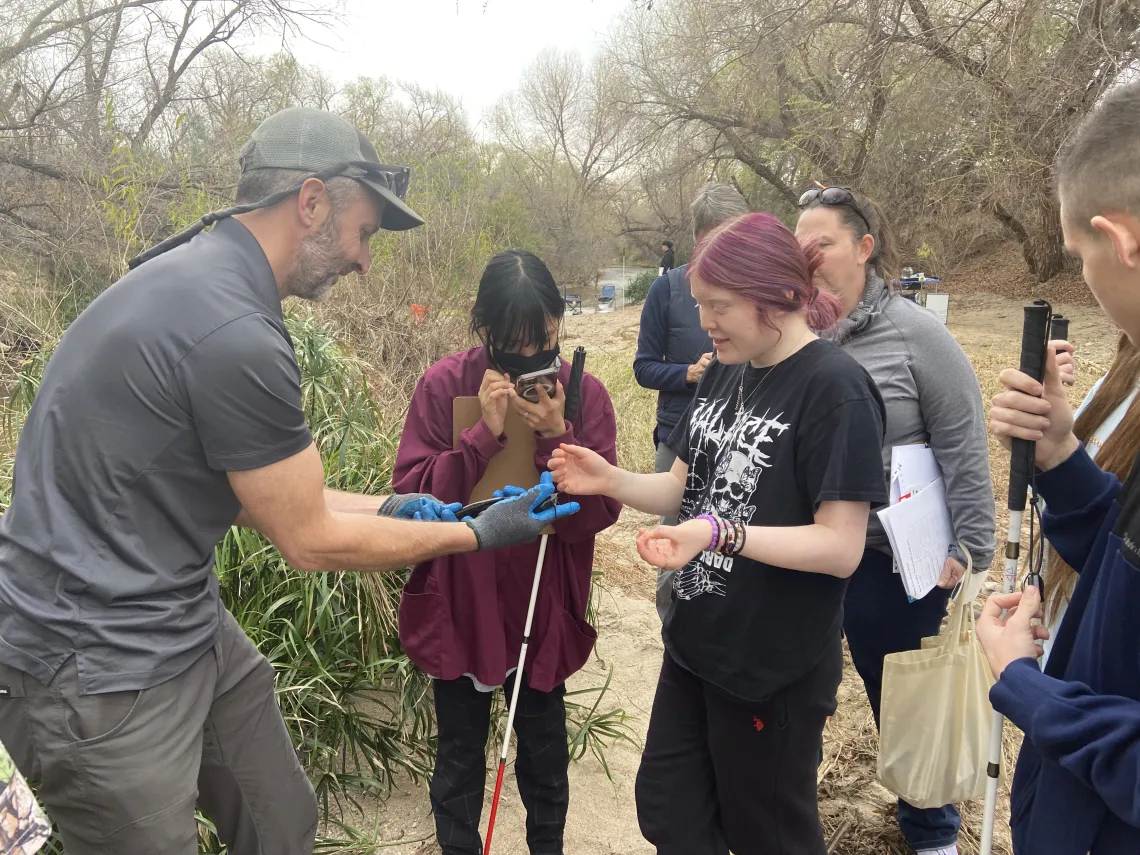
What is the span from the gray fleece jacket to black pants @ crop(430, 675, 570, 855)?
1.14 m

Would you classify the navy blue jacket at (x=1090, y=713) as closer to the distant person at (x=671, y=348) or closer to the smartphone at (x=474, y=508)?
the smartphone at (x=474, y=508)

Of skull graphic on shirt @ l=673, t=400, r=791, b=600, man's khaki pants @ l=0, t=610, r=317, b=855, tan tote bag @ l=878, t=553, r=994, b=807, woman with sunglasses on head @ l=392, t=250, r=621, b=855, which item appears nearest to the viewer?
man's khaki pants @ l=0, t=610, r=317, b=855

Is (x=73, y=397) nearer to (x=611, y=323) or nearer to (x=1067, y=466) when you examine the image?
(x=1067, y=466)

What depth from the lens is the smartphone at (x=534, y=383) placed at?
7.02ft

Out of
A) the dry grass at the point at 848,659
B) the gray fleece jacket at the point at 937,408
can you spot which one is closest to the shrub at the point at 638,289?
the dry grass at the point at 848,659

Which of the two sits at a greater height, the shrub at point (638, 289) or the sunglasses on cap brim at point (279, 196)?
the sunglasses on cap brim at point (279, 196)

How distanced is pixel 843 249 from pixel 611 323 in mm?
16802

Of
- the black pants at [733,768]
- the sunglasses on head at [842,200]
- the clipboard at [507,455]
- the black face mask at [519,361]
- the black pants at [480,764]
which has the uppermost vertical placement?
the sunglasses on head at [842,200]

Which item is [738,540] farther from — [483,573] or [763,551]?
[483,573]

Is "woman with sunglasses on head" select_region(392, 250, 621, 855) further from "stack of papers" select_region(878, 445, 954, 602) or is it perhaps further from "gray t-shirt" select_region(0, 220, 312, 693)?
"stack of papers" select_region(878, 445, 954, 602)

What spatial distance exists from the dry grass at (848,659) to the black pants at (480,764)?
96 centimetres

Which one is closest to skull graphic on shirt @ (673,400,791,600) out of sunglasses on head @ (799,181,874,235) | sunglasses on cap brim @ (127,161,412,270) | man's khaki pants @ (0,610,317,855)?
sunglasses on head @ (799,181,874,235)

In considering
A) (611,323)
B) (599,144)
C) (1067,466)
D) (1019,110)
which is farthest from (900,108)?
(599,144)

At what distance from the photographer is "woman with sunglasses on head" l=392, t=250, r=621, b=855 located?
2.19 metres
